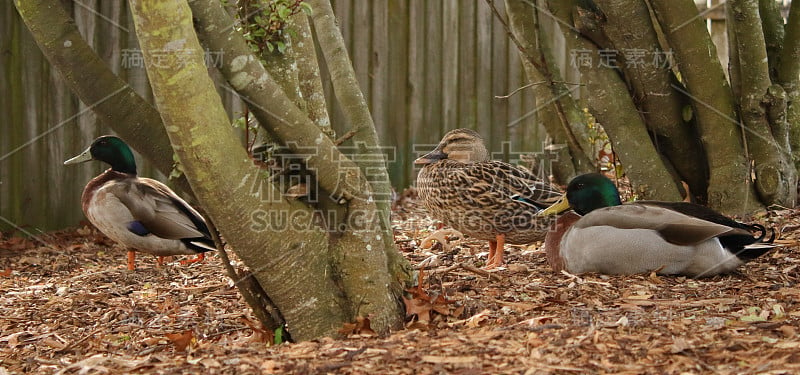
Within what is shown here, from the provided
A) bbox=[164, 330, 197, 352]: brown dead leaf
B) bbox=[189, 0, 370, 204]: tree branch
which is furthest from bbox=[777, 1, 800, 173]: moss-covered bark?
bbox=[164, 330, 197, 352]: brown dead leaf

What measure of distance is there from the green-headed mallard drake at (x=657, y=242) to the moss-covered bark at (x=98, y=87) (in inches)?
79.7

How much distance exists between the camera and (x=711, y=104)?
18.0ft

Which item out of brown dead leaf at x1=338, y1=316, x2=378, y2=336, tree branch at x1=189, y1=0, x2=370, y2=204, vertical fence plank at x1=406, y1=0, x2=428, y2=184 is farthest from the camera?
vertical fence plank at x1=406, y1=0, x2=428, y2=184

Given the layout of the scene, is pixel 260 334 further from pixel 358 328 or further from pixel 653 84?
pixel 653 84

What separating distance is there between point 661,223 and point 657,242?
0.36 feet

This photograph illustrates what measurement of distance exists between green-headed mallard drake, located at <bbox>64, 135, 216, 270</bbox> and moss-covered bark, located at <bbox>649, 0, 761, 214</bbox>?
326 centimetres

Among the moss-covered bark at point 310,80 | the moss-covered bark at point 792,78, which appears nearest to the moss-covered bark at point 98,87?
the moss-covered bark at point 310,80

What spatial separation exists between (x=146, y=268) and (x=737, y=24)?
422 cm

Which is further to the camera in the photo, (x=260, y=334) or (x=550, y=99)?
(x=550, y=99)

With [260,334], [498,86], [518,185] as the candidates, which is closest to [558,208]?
[518,185]

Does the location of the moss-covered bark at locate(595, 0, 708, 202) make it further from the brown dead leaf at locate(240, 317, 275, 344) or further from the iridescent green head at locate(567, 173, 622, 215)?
the brown dead leaf at locate(240, 317, 275, 344)

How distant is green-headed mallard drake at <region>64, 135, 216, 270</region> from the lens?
604cm

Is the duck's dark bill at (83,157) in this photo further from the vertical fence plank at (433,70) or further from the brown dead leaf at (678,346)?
the brown dead leaf at (678,346)

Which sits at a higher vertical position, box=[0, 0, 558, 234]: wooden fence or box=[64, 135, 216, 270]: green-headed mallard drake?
box=[0, 0, 558, 234]: wooden fence
